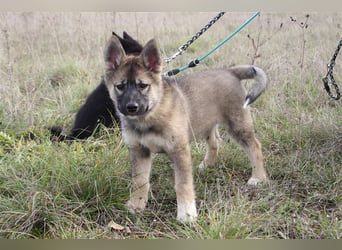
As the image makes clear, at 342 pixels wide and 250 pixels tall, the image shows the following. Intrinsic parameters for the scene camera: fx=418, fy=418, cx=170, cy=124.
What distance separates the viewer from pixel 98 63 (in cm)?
663

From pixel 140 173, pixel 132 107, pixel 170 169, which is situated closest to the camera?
pixel 132 107

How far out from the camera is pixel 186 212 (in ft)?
9.74

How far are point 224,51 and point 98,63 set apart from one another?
2088mm

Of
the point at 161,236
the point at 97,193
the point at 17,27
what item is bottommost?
the point at 161,236

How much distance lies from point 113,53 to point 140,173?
0.92m

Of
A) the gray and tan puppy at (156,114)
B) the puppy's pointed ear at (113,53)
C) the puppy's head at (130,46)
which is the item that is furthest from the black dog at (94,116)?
the puppy's pointed ear at (113,53)

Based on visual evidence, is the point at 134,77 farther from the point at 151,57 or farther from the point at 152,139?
the point at 152,139

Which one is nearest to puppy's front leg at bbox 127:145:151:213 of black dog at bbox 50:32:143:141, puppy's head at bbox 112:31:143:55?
black dog at bbox 50:32:143:141

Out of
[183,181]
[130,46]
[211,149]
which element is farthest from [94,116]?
[183,181]

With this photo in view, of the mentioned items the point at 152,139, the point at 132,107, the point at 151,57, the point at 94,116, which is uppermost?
the point at 151,57

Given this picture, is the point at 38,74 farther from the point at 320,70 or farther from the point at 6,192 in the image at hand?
the point at 320,70

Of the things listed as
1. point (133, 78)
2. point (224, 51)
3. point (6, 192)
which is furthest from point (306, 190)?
point (224, 51)

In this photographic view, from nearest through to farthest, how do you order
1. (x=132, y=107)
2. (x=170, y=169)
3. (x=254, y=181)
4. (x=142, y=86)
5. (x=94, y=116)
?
(x=132, y=107) → (x=142, y=86) → (x=254, y=181) → (x=170, y=169) → (x=94, y=116)

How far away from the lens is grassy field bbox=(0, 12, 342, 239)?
9.05 ft
